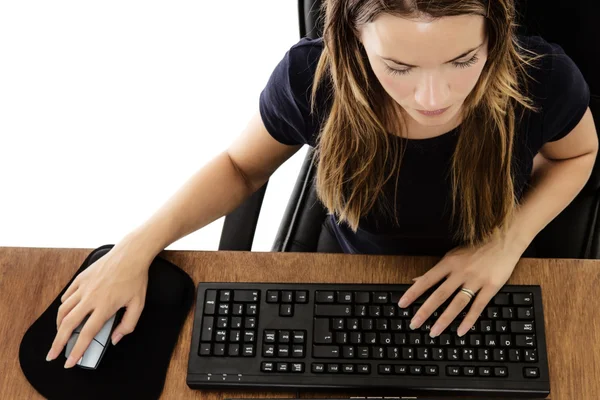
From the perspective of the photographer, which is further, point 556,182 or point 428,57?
point 556,182

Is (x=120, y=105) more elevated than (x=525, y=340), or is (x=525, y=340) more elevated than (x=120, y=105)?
(x=525, y=340)

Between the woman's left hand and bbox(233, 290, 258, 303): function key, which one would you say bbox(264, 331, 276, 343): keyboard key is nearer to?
bbox(233, 290, 258, 303): function key

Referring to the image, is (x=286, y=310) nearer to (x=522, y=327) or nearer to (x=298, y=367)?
(x=298, y=367)

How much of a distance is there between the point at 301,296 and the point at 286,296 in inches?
0.7

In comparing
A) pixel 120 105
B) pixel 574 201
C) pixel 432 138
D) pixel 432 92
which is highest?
pixel 432 92

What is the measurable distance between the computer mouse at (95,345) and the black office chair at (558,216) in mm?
217

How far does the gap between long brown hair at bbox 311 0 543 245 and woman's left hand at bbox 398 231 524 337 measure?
3 cm

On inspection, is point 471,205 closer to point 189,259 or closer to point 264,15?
point 189,259

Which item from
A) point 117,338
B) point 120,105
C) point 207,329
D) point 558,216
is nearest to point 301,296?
point 207,329

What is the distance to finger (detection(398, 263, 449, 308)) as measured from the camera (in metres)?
0.77

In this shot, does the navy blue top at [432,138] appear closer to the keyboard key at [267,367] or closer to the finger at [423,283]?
the finger at [423,283]

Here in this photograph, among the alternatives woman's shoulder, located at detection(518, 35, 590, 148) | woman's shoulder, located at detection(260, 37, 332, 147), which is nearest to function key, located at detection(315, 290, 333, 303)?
woman's shoulder, located at detection(260, 37, 332, 147)

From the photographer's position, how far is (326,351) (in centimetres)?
76

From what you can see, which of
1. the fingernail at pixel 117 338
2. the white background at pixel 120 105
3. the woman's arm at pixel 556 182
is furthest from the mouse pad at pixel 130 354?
the white background at pixel 120 105
